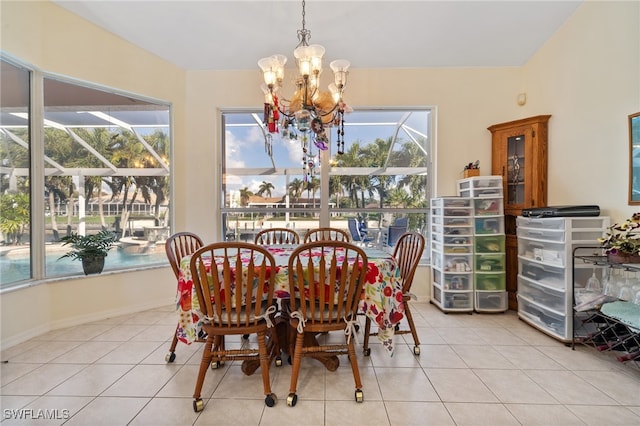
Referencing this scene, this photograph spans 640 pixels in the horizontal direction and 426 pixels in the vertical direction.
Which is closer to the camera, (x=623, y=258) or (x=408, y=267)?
(x=623, y=258)

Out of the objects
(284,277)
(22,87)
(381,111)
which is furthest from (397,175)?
(22,87)

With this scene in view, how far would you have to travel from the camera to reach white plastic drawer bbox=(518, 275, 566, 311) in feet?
7.96

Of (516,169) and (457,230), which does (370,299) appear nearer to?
(457,230)

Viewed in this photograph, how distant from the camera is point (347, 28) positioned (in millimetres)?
2969

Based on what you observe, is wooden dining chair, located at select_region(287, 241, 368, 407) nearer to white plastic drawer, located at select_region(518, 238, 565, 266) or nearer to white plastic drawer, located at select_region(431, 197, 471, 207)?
white plastic drawer, located at select_region(431, 197, 471, 207)

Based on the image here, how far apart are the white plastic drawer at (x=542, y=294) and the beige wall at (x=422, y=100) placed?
2.66ft

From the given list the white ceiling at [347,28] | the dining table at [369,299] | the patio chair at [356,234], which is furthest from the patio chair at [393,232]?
the white ceiling at [347,28]

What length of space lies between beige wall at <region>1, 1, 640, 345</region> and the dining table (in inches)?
68.1

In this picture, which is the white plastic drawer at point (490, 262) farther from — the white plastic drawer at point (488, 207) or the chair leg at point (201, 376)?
the chair leg at point (201, 376)

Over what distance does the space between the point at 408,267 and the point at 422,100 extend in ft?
7.34

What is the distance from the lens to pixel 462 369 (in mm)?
2016

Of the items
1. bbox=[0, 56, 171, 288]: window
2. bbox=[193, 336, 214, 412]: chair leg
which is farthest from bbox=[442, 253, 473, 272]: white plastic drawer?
bbox=[0, 56, 171, 288]: window

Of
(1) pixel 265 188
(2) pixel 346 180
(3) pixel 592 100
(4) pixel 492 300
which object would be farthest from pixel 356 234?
(3) pixel 592 100

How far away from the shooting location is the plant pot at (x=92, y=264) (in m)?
2.84
